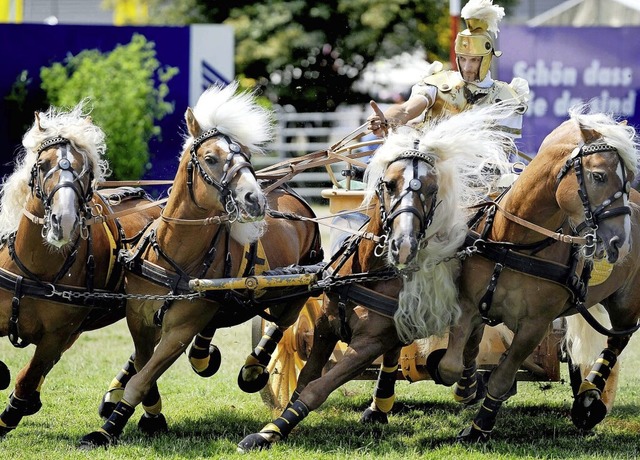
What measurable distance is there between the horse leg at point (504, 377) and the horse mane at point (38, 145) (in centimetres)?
248

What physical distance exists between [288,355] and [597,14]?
48.3 feet

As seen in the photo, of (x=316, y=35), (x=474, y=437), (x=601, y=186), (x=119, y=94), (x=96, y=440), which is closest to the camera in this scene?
(x=601, y=186)

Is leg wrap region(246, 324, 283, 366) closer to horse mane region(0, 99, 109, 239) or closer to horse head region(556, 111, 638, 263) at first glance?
horse mane region(0, 99, 109, 239)

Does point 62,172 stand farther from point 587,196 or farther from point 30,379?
point 587,196

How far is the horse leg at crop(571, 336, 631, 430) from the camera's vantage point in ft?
22.6

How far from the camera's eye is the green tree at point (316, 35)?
74.1 feet

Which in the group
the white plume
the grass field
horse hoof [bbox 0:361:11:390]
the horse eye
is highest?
the white plume

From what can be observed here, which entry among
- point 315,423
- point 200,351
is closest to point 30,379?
point 200,351

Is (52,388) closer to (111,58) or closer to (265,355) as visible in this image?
(265,355)

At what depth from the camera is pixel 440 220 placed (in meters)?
6.07

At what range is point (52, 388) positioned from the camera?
8.27 metres

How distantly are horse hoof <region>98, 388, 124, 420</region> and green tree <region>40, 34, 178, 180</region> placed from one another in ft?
29.2

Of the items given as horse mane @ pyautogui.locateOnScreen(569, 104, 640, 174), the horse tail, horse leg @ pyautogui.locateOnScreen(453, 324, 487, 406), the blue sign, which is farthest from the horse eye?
the blue sign

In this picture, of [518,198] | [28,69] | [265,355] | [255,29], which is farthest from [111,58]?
[518,198]
